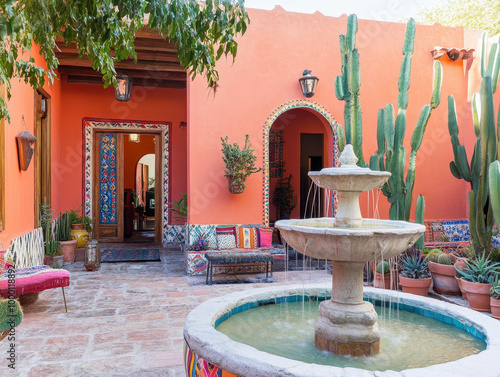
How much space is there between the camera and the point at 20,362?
334 centimetres

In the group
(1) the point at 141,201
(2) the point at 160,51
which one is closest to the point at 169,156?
(2) the point at 160,51

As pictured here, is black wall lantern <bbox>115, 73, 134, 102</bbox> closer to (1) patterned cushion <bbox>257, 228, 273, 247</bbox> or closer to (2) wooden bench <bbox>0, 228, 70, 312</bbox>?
(2) wooden bench <bbox>0, 228, 70, 312</bbox>

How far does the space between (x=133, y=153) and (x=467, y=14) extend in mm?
15336

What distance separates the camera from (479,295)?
473 centimetres

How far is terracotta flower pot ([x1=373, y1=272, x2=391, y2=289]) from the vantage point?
18.9ft

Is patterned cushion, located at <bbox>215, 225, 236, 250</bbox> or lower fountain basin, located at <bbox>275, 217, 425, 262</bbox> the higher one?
lower fountain basin, located at <bbox>275, 217, 425, 262</bbox>

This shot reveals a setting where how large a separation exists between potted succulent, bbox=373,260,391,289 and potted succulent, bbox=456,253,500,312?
3.52 feet

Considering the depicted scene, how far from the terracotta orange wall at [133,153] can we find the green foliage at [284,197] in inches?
238

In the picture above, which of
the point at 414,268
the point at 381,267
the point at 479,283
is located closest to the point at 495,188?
the point at 479,283

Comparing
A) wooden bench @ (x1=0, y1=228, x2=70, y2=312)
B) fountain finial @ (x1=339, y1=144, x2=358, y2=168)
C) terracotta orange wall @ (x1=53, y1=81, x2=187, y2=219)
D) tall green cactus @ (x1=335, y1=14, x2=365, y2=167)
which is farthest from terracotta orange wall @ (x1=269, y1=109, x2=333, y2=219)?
fountain finial @ (x1=339, y1=144, x2=358, y2=168)

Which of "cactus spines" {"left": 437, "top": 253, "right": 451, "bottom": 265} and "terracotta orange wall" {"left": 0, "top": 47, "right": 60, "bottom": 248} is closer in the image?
"terracotta orange wall" {"left": 0, "top": 47, "right": 60, "bottom": 248}

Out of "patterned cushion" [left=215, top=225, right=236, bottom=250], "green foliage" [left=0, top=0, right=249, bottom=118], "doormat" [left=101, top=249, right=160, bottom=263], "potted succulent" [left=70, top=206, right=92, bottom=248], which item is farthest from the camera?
"potted succulent" [left=70, top=206, right=92, bottom=248]

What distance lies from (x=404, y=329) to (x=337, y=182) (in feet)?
4.37

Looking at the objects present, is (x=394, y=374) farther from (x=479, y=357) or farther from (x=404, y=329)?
(x=404, y=329)
